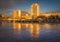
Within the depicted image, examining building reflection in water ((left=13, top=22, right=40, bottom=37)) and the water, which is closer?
the water

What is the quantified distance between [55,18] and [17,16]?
6444mm

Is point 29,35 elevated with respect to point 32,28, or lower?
elevated

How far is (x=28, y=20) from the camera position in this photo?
26.2m

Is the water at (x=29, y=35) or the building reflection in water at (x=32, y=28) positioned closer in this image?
the water at (x=29, y=35)

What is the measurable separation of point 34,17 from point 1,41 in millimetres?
20181

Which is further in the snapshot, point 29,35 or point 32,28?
point 32,28

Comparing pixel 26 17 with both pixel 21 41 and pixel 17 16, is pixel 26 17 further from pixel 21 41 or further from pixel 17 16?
pixel 21 41

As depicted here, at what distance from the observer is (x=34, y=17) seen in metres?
26.0

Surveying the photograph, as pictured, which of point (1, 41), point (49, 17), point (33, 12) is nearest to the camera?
point (1, 41)

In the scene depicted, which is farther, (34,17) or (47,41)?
(34,17)

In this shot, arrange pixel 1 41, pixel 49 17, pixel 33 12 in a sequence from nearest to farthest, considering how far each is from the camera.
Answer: pixel 1 41, pixel 49 17, pixel 33 12

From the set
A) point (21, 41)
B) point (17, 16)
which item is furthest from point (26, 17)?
point (21, 41)

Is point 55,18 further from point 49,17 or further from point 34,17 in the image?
point 34,17

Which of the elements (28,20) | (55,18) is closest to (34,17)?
(28,20)
